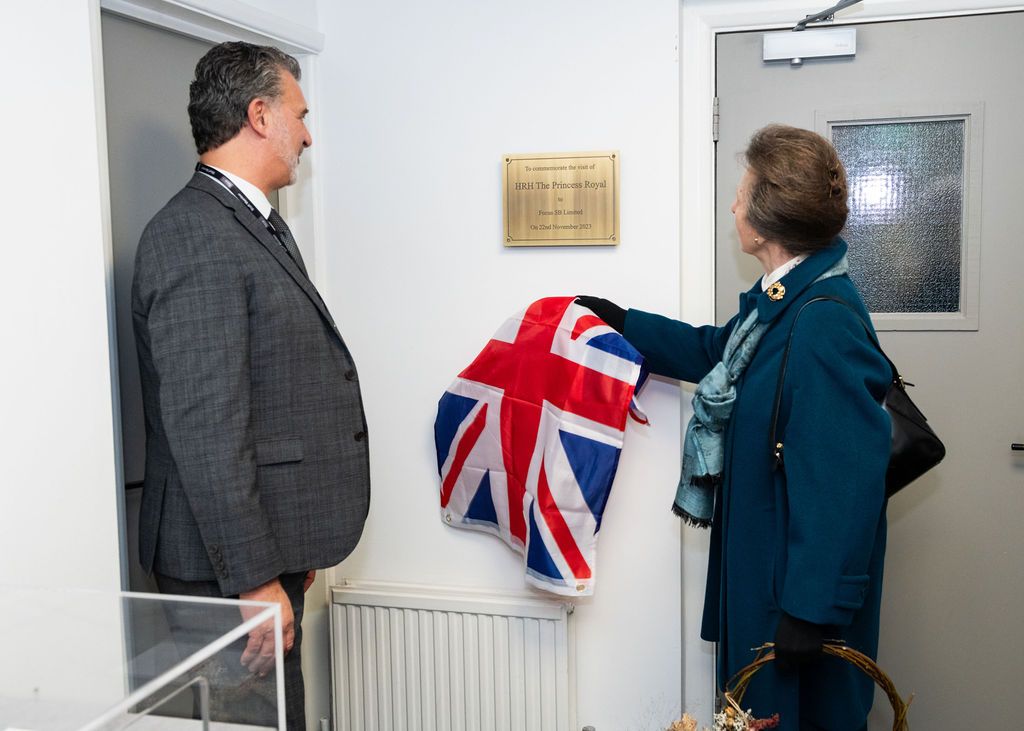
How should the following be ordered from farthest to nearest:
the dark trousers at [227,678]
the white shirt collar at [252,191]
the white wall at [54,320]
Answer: the white shirt collar at [252,191] → the white wall at [54,320] → the dark trousers at [227,678]

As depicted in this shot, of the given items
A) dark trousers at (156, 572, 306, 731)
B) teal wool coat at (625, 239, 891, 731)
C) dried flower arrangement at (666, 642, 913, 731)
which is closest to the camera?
dark trousers at (156, 572, 306, 731)

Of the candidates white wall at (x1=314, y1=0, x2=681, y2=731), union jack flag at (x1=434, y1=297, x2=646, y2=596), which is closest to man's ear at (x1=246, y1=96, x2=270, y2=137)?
white wall at (x1=314, y1=0, x2=681, y2=731)

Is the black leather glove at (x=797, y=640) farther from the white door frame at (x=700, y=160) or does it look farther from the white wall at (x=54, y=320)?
the white wall at (x=54, y=320)

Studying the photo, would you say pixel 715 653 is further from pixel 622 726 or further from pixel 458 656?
pixel 458 656

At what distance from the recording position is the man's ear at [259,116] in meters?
1.75

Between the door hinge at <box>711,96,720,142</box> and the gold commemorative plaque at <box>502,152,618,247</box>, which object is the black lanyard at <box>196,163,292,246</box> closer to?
the gold commemorative plaque at <box>502,152,618,247</box>

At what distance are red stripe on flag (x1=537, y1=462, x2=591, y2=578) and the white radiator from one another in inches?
6.0

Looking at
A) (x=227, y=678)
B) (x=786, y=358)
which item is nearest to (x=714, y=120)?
(x=786, y=358)

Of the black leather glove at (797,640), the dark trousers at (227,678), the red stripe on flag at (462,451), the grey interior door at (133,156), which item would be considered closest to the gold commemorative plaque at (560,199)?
the red stripe on flag at (462,451)

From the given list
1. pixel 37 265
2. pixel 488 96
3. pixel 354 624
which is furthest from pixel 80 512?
pixel 488 96

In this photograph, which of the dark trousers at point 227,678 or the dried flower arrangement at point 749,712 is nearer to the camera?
the dark trousers at point 227,678

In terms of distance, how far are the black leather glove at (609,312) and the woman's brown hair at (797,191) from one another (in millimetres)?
469

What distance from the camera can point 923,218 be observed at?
89.7 inches

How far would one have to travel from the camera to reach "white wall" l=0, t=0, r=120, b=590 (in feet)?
4.91
